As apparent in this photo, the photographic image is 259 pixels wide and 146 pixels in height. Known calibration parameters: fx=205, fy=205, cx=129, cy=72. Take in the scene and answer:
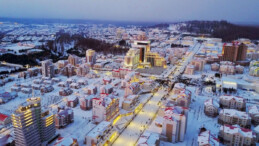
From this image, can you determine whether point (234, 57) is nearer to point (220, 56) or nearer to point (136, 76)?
point (220, 56)

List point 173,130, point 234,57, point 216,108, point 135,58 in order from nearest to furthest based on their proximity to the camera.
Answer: point 173,130 < point 216,108 < point 135,58 < point 234,57

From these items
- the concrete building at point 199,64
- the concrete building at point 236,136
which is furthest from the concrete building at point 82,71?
the concrete building at point 236,136

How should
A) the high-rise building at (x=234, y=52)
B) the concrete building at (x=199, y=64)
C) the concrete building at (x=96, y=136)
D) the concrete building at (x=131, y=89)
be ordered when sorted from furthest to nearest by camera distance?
the high-rise building at (x=234, y=52), the concrete building at (x=199, y=64), the concrete building at (x=131, y=89), the concrete building at (x=96, y=136)

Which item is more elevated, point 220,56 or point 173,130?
point 220,56

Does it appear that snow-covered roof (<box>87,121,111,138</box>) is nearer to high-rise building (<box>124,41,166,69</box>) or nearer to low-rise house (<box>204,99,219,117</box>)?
low-rise house (<box>204,99,219,117</box>)

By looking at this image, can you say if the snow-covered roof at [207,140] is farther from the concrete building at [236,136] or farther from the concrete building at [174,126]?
the concrete building at [236,136]

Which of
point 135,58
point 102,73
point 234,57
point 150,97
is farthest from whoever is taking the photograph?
point 234,57

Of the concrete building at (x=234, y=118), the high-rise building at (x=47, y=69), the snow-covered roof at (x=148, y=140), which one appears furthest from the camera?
the high-rise building at (x=47, y=69)

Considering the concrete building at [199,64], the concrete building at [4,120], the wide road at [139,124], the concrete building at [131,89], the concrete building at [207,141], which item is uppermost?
the concrete building at [199,64]

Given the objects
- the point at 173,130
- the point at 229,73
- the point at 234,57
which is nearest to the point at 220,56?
the point at 234,57
